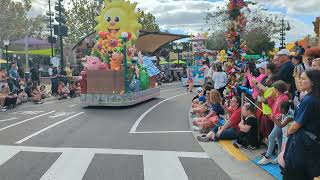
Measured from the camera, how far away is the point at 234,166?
7453 mm

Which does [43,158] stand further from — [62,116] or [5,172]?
[62,116]

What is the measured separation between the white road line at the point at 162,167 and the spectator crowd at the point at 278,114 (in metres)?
1.50

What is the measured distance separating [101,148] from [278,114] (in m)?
3.92

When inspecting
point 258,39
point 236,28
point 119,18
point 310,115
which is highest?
point 258,39

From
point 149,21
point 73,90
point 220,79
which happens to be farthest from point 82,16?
point 220,79

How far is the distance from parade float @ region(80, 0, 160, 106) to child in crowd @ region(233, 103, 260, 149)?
29.8 feet

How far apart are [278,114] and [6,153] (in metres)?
5.40

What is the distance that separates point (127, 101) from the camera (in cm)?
1731

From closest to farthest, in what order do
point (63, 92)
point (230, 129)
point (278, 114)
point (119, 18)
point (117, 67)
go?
point (278, 114) < point (230, 129) < point (117, 67) < point (119, 18) < point (63, 92)

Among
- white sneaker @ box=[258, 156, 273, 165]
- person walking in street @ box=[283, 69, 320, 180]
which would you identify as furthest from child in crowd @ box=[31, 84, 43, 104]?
person walking in street @ box=[283, 69, 320, 180]

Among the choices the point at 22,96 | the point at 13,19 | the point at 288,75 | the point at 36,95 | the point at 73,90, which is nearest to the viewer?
the point at 288,75

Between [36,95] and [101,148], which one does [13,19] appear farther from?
[101,148]

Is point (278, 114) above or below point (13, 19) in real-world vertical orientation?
below

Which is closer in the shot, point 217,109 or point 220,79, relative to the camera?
point 217,109
